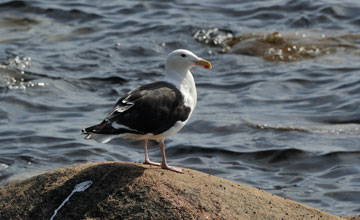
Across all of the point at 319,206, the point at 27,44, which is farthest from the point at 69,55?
the point at 319,206

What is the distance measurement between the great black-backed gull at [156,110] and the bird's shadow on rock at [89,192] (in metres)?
0.34

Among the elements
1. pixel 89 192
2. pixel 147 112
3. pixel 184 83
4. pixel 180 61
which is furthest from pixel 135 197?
pixel 180 61

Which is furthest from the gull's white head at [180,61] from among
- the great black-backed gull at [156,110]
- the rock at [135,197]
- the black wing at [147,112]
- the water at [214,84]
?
the water at [214,84]

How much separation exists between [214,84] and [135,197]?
7454 mm

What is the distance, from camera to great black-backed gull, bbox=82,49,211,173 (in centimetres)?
539

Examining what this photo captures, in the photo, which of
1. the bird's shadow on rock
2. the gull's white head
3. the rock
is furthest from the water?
the bird's shadow on rock

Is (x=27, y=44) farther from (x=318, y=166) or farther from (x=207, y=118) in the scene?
(x=318, y=166)

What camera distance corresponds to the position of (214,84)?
41.3 feet

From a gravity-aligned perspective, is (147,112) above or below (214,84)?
above

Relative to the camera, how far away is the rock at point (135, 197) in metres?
5.25

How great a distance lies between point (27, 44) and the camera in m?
14.6

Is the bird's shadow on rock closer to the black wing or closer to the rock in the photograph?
the rock

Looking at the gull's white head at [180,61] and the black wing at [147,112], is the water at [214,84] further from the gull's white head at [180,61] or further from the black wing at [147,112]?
the black wing at [147,112]

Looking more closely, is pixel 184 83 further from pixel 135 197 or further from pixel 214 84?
pixel 214 84
